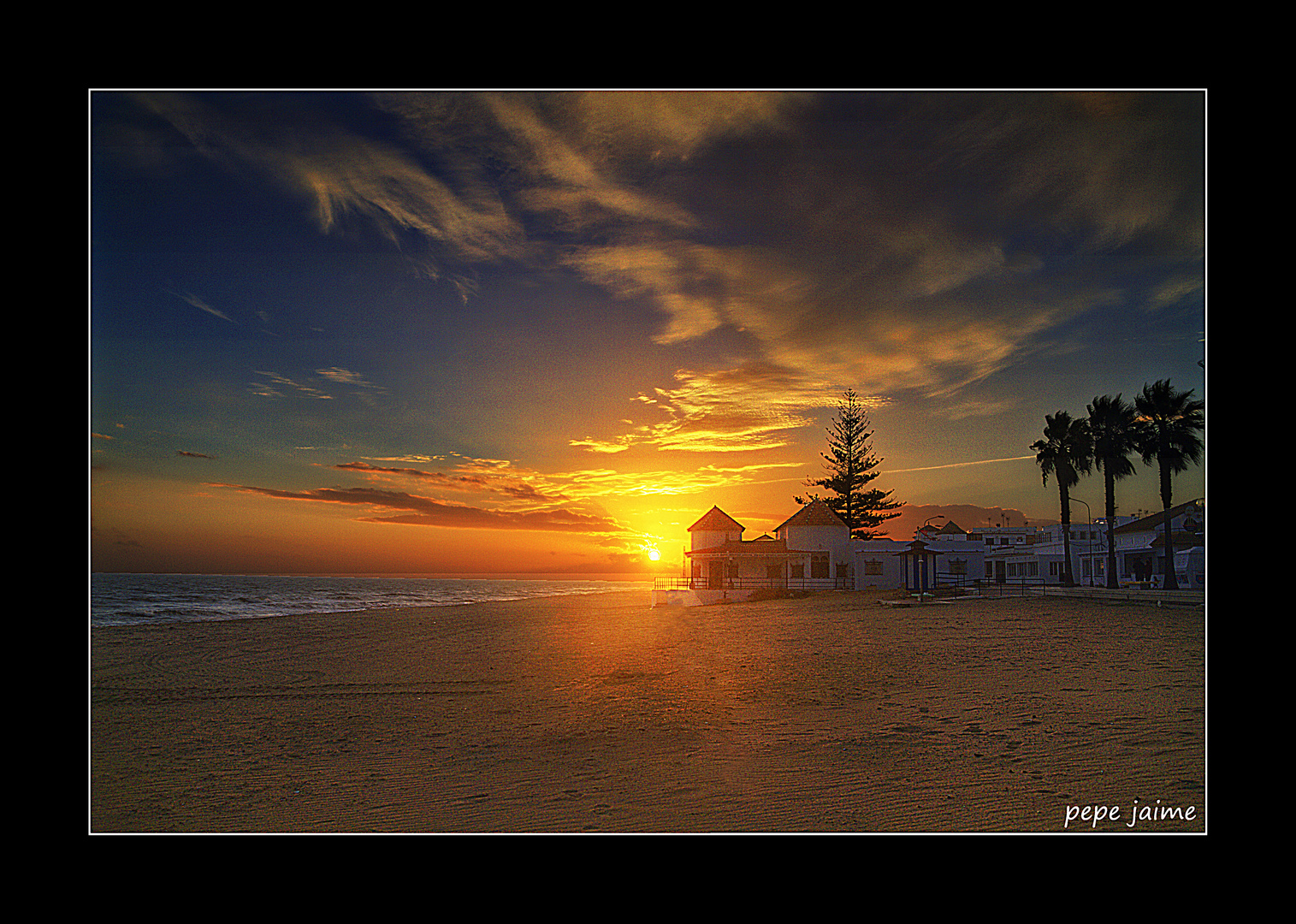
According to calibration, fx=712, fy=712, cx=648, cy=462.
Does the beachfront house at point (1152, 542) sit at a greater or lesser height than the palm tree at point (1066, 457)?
lesser

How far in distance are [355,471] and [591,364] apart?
3340mm

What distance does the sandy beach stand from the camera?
4.07 m

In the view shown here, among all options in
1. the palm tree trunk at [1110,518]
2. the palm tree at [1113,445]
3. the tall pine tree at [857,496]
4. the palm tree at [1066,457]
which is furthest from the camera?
the tall pine tree at [857,496]

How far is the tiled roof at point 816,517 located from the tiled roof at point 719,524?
157 centimetres

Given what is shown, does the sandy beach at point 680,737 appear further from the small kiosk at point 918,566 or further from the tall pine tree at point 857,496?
the tall pine tree at point 857,496

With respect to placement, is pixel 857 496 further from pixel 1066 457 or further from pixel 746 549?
pixel 1066 457

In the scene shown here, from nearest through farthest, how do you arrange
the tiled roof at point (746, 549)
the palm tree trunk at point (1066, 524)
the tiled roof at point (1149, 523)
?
the tiled roof at point (1149, 523)
the tiled roof at point (746, 549)
the palm tree trunk at point (1066, 524)

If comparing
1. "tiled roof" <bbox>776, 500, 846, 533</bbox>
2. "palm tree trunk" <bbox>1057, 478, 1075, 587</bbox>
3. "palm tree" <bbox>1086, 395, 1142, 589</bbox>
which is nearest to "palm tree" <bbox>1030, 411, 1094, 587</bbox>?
"palm tree trunk" <bbox>1057, 478, 1075, 587</bbox>

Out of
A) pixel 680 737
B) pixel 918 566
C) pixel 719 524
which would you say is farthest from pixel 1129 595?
pixel 680 737

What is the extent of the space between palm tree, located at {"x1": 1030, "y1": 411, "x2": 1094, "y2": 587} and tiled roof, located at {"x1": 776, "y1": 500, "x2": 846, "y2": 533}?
601cm

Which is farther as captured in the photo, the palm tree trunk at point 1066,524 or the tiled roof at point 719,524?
the tiled roof at point 719,524
